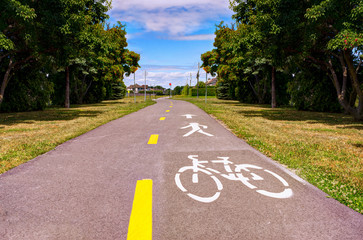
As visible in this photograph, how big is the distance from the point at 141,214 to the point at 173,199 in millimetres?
617

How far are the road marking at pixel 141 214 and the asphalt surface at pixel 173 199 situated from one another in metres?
0.09

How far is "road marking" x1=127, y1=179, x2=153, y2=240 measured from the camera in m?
2.73

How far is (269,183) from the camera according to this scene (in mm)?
4270

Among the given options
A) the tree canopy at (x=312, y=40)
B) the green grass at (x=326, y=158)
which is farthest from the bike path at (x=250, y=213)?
the tree canopy at (x=312, y=40)

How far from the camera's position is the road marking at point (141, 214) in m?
2.73

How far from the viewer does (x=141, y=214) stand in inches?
125

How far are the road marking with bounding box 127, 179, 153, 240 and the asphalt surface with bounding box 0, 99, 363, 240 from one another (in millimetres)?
86

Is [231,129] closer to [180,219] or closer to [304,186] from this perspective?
[304,186]

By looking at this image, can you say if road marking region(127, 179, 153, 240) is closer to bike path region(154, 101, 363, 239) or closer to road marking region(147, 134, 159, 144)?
bike path region(154, 101, 363, 239)

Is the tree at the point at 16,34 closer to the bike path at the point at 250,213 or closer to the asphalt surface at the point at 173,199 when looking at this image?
the asphalt surface at the point at 173,199

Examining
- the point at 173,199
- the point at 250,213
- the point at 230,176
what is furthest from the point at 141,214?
the point at 230,176

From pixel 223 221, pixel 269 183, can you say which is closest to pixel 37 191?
pixel 223 221

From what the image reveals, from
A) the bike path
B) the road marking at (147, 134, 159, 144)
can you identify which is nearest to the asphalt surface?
the bike path

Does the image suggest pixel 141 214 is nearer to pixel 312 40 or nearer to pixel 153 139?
pixel 153 139
